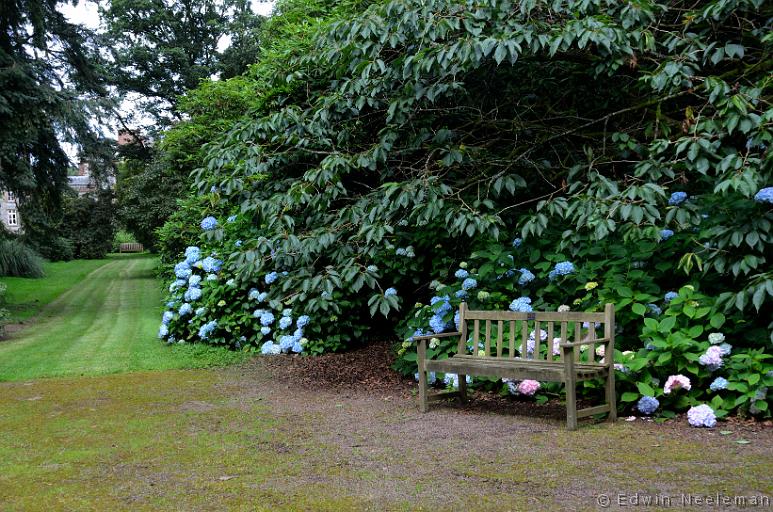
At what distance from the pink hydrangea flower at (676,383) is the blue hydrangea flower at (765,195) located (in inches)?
49.6

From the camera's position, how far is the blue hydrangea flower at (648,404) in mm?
4633

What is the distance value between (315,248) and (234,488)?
3.03 metres

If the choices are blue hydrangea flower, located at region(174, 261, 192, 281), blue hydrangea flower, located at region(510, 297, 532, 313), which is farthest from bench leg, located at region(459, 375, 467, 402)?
blue hydrangea flower, located at region(174, 261, 192, 281)

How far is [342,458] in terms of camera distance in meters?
3.98

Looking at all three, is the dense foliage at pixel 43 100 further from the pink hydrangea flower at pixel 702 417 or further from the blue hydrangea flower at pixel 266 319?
the pink hydrangea flower at pixel 702 417

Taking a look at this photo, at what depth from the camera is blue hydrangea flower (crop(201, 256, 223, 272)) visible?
901 centimetres

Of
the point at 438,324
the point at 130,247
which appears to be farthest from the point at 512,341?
the point at 130,247

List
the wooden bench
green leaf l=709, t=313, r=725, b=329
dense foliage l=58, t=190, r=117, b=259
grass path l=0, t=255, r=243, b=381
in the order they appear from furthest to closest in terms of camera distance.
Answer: dense foliage l=58, t=190, r=117, b=259, grass path l=0, t=255, r=243, b=381, green leaf l=709, t=313, r=725, b=329, the wooden bench

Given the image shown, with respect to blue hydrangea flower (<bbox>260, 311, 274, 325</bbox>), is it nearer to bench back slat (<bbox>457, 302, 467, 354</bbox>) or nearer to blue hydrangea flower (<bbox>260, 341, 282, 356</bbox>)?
blue hydrangea flower (<bbox>260, 341, 282, 356</bbox>)

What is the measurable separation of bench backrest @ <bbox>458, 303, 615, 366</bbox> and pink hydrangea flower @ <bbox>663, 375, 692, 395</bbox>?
401 mm

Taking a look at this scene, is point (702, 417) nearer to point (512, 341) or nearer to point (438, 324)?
point (512, 341)

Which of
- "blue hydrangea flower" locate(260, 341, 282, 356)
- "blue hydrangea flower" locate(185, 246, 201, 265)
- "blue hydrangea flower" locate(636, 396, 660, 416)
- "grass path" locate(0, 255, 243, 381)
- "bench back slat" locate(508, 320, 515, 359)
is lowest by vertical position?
"grass path" locate(0, 255, 243, 381)

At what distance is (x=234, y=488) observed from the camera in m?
3.46

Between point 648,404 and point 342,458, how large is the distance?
2.16 m
